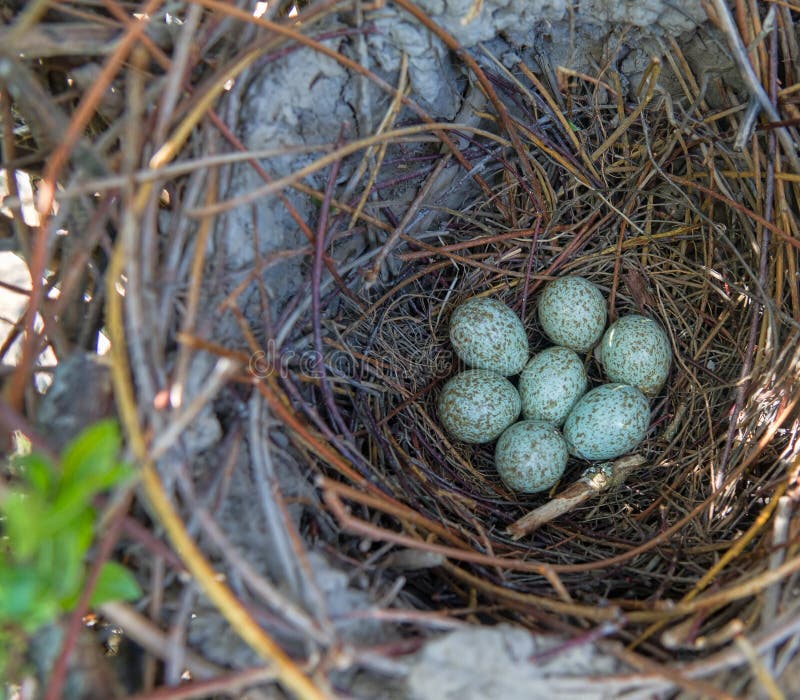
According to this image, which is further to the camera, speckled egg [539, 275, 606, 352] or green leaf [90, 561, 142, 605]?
speckled egg [539, 275, 606, 352]

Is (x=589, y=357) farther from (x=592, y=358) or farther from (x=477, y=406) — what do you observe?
(x=477, y=406)

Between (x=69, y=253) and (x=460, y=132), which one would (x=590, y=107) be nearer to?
(x=460, y=132)

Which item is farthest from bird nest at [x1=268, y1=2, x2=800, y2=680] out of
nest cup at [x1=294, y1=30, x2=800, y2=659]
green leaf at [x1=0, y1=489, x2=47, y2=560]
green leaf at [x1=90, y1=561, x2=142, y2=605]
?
green leaf at [x1=0, y1=489, x2=47, y2=560]

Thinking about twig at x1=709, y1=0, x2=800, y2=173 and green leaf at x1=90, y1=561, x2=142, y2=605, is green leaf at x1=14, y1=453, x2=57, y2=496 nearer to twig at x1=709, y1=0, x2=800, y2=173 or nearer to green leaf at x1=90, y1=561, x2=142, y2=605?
green leaf at x1=90, y1=561, x2=142, y2=605

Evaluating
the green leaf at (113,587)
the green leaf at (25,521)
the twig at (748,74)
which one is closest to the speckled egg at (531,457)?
the twig at (748,74)

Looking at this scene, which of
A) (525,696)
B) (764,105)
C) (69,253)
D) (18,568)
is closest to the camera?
(18,568)

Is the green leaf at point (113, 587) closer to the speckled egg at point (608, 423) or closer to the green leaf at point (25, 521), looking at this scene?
the green leaf at point (25, 521)

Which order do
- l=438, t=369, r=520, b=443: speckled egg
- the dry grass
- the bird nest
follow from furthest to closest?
l=438, t=369, r=520, b=443: speckled egg → the bird nest → the dry grass

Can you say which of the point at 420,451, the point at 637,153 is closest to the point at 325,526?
the point at 420,451
